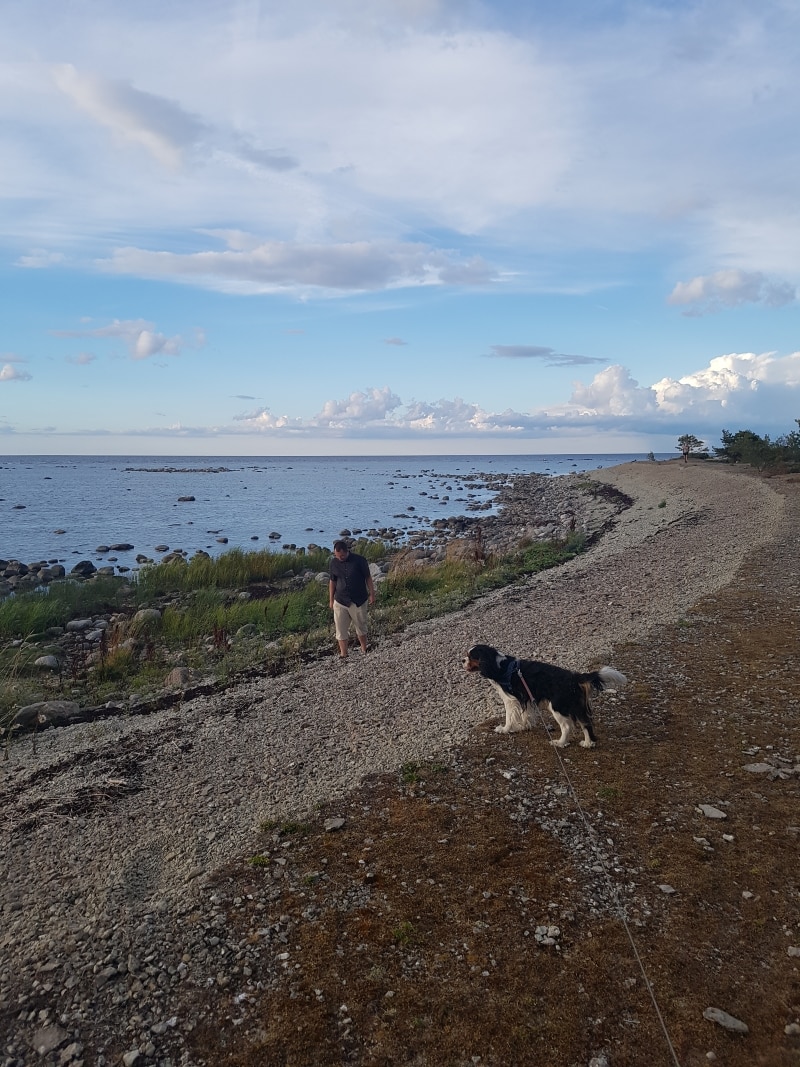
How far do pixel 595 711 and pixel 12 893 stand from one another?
5738mm

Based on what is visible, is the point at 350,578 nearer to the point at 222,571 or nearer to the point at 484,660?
the point at 484,660

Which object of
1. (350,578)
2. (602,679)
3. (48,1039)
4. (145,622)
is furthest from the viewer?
(145,622)

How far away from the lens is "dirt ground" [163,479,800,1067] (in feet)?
11.5

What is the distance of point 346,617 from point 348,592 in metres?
0.50

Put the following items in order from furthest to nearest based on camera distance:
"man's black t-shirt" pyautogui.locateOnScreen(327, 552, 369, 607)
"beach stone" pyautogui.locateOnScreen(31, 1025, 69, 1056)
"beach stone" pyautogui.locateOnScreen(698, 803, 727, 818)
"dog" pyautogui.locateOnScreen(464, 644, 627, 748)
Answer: "man's black t-shirt" pyautogui.locateOnScreen(327, 552, 369, 607)
"dog" pyautogui.locateOnScreen(464, 644, 627, 748)
"beach stone" pyautogui.locateOnScreen(698, 803, 727, 818)
"beach stone" pyautogui.locateOnScreen(31, 1025, 69, 1056)

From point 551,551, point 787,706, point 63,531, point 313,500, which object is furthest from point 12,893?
point 313,500

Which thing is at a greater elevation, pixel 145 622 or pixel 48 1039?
pixel 48 1039

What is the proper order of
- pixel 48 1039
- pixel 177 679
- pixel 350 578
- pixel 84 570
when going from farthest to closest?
pixel 84 570 → pixel 177 679 → pixel 350 578 → pixel 48 1039

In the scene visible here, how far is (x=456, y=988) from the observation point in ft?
12.6

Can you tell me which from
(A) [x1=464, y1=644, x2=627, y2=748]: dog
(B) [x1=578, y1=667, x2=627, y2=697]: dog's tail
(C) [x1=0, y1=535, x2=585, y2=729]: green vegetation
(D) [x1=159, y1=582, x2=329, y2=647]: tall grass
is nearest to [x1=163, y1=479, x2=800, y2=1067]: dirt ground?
(A) [x1=464, y1=644, x2=627, y2=748]: dog

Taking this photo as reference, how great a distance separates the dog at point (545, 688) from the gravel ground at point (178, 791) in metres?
0.69

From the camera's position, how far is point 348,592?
11.1 m

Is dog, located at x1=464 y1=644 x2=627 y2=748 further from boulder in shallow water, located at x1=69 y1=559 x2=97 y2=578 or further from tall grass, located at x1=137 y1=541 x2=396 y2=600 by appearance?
boulder in shallow water, located at x1=69 y1=559 x2=97 y2=578

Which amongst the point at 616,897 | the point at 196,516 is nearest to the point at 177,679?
the point at 616,897
